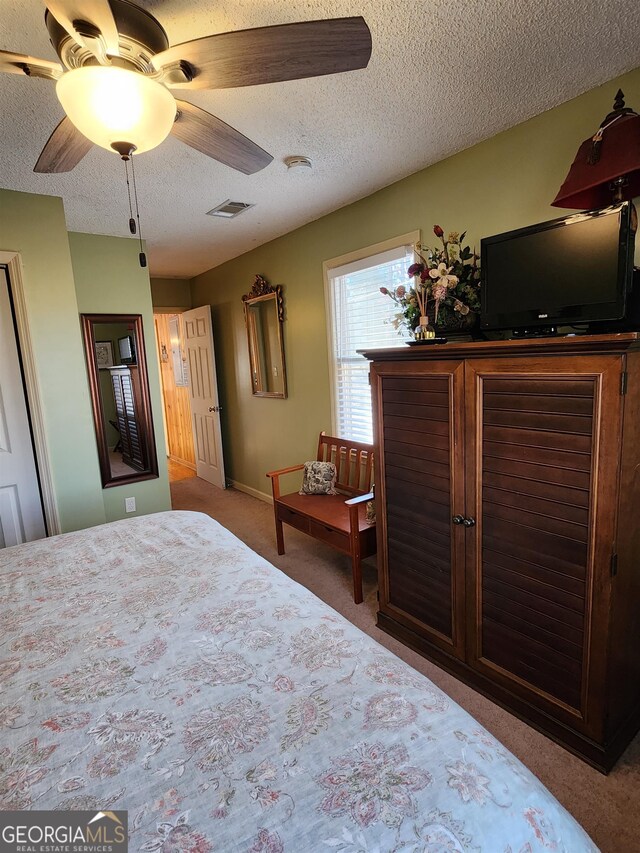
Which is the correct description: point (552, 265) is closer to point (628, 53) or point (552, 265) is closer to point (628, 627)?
point (628, 53)

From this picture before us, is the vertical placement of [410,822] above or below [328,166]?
below

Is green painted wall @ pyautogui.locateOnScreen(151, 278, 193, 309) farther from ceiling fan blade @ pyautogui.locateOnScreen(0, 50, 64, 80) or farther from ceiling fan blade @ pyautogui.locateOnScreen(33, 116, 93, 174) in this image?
ceiling fan blade @ pyautogui.locateOnScreen(0, 50, 64, 80)

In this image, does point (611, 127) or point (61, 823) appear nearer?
point (61, 823)

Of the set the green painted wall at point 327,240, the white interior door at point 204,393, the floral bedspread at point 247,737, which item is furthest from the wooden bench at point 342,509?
the white interior door at point 204,393

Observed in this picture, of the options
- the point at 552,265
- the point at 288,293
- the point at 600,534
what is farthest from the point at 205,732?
the point at 288,293

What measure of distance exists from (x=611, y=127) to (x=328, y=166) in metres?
1.39

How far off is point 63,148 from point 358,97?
1.16 meters

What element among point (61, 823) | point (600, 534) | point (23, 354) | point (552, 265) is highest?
point (552, 265)

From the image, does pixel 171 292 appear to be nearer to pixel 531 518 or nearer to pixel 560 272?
pixel 560 272

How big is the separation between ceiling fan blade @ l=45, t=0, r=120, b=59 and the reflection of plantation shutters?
1.96m

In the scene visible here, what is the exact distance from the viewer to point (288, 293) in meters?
3.91

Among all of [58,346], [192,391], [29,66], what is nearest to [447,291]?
[29,66]

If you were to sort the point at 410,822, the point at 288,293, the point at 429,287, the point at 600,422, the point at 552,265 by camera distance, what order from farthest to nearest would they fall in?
the point at 288,293
the point at 429,287
the point at 552,265
the point at 600,422
the point at 410,822

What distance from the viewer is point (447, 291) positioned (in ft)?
6.92
